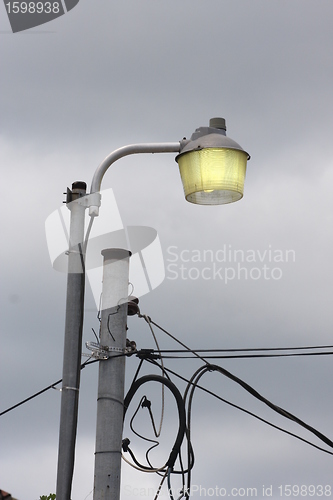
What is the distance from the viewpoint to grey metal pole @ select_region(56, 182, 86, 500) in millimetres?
5906

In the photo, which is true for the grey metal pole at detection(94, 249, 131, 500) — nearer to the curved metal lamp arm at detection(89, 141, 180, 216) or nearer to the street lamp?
the street lamp

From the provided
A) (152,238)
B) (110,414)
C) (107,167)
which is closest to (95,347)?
(110,414)

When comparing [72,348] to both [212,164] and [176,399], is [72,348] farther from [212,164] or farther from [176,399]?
[212,164]

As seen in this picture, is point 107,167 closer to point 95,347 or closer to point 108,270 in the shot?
point 108,270

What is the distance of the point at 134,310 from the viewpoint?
23.4ft

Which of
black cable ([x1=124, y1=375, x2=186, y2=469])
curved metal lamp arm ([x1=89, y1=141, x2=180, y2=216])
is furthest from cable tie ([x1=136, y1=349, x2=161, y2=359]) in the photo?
curved metal lamp arm ([x1=89, y1=141, x2=180, y2=216])

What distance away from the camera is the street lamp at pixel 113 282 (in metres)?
6.04

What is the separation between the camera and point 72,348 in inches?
241

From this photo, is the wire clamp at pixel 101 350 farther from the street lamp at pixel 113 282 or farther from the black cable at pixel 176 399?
the black cable at pixel 176 399

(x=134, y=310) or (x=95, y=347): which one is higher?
(x=134, y=310)

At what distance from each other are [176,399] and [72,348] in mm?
1283

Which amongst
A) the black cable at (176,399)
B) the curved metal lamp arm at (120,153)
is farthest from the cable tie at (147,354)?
the curved metal lamp arm at (120,153)

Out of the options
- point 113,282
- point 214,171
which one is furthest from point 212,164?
point 113,282

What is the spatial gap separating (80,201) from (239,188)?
1272 mm
